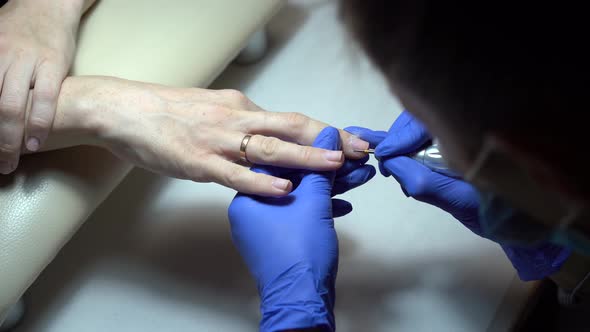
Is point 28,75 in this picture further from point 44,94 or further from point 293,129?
point 293,129

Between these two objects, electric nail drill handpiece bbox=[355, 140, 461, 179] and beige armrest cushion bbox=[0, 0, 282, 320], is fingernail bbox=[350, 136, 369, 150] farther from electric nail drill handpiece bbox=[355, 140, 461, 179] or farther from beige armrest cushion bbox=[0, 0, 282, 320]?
beige armrest cushion bbox=[0, 0, 282, 320]

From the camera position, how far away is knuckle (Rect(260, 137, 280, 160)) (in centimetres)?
90

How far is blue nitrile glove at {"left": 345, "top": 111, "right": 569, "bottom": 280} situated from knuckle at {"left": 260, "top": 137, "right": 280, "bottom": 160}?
17 cm

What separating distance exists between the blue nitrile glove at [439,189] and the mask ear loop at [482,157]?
1.33 feet

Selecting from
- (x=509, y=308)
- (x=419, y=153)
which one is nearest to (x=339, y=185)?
(x=419, y=153)

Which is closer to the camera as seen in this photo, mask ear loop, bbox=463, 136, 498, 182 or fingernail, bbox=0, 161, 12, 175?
mask ear loop, bbox=463, 136, 498, 182

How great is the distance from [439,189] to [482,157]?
0.47 m

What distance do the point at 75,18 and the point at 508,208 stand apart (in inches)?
33.9

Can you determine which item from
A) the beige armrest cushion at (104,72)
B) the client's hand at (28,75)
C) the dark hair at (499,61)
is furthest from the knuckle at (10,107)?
the dark hair at (499,61)

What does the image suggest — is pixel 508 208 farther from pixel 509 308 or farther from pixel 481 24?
pixel 509 308

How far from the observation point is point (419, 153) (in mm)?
953

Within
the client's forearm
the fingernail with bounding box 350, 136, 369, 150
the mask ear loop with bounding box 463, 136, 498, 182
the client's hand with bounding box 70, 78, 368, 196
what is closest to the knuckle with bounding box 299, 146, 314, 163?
the client's hand with bounding box 70, 78, 368, 196

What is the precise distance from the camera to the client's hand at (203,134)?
902 millimetres

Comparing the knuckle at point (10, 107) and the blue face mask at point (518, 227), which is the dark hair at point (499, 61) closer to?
the blue face mask at point (518, 227)
